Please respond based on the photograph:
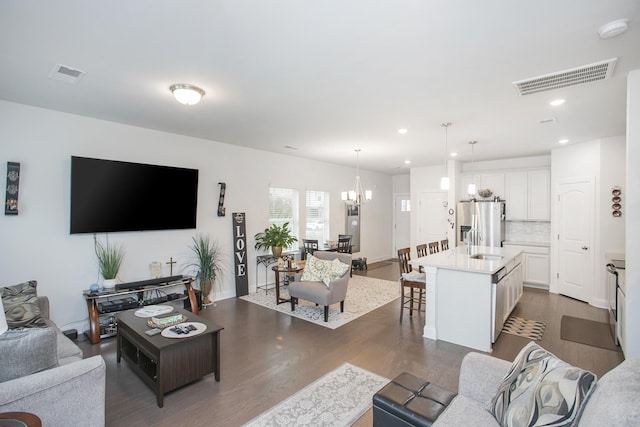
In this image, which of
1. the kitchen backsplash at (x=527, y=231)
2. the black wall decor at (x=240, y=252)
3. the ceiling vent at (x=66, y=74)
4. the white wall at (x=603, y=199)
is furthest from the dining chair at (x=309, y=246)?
the white wall at (x=603, y=199)

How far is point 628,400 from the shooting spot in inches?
41.5

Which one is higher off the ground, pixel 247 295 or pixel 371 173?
pixel 371 173

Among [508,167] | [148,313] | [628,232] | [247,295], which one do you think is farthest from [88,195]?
[508,167]

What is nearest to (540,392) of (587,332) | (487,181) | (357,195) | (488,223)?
(587,332)

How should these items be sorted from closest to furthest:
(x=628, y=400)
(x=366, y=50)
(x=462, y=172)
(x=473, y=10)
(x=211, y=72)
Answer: (x=628, y=400)
(x=473, y=10)
(x=366, y=50)
(x=211, y=72)
(x=462, y=172)

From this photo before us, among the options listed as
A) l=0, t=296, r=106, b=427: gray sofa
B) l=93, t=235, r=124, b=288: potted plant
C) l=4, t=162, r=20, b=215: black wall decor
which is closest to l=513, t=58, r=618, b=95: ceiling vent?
l=0, t=296, r=106, b=427: gray sofa

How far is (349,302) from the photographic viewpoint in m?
5.23

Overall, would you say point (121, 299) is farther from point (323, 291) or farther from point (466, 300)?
point (466, 300)

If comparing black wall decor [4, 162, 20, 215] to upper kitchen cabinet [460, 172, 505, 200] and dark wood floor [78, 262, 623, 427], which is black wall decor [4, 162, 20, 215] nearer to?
dark wood floor [78, 262, 623, 427]

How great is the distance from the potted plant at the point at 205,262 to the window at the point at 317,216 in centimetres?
243

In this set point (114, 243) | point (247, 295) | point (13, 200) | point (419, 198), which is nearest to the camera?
point (13, 200)

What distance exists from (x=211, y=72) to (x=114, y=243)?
2.88m

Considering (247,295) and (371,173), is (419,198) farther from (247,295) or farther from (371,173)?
(247,295)

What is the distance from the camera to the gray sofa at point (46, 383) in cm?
167
